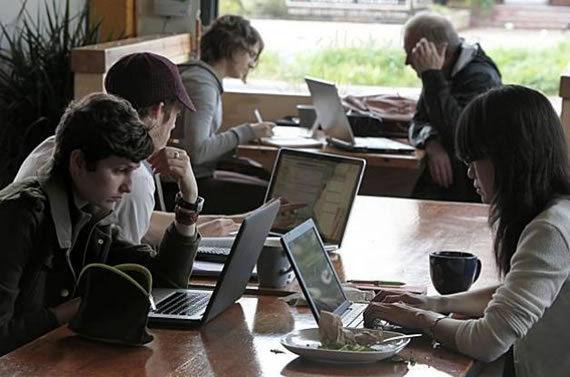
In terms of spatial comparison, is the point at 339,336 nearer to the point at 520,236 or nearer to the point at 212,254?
the point at 520,236

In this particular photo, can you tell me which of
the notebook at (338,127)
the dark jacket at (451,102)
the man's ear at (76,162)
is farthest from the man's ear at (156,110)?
the dark jacket at (451,102)

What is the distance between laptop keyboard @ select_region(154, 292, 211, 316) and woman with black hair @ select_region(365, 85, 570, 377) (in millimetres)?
374

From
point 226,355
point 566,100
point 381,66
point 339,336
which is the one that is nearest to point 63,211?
point 226,355

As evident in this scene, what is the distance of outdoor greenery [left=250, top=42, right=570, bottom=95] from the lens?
6.00m

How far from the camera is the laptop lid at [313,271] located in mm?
2262

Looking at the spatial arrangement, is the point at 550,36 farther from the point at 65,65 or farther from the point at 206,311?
the point at 206,311

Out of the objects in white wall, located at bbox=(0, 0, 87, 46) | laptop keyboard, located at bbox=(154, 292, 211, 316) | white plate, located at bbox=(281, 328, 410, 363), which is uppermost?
white wall, located at bbox=(0, 0, 87, 46)

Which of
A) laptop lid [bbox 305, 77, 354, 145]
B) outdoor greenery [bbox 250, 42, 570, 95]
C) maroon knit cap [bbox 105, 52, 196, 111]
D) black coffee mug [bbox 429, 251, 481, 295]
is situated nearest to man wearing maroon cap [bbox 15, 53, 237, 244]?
maroon knit cap [bbox 105, 52, 196, 111]

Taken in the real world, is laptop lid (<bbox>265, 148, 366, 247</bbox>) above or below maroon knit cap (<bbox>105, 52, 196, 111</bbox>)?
below

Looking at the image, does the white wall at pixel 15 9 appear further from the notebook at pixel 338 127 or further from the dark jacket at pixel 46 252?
the dark jacket at pixel 46 252

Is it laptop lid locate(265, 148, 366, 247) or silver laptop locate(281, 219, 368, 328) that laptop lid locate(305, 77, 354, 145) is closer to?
laptop lid locate(265, 148, 366, 247)

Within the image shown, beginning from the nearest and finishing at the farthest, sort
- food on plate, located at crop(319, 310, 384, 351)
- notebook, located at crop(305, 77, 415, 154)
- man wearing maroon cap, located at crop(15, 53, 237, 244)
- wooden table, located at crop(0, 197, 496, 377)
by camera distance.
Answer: wooden table, located at crop(0, 197, 496, 377)
food on plate, located at crop(319, 310, 384, 351)
man wearing maroon cap, located at crop(15, 53, 237, 244)
notebook, located at crop(305, 77, 415, 154)

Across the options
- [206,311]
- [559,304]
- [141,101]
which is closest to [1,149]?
[141,101]

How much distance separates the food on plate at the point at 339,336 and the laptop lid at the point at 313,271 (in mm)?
110
